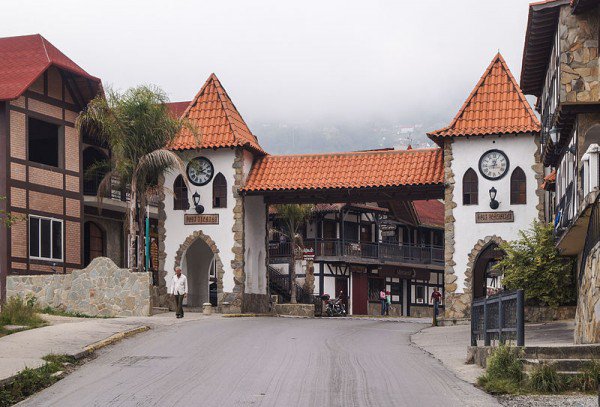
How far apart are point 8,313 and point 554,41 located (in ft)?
52.1

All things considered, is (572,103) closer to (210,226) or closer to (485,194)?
(485,194)

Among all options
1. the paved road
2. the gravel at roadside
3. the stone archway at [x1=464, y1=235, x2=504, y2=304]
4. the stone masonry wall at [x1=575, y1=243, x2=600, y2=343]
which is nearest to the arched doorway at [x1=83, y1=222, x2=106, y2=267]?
the stone archway at [x1=464, y1=235, x2=504, y2=304]

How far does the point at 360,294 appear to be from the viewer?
63.2 meters

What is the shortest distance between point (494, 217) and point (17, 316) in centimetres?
1737

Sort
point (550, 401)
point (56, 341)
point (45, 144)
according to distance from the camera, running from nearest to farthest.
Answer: point (550, 401), point (56, 341), point (45, 144)

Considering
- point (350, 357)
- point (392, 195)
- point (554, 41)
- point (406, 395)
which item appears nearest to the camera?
point (406, 395)

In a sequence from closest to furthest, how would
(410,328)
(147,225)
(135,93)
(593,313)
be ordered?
(593,313) → (410,328) → (135,93) → (147,225)

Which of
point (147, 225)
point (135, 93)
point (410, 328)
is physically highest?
point (135, 93)

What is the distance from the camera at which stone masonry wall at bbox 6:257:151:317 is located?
101 ft

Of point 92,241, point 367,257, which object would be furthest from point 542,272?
point 367,257

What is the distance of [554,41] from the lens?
28.5 meters

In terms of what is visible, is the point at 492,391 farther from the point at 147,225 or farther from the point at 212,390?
the point at 147,225

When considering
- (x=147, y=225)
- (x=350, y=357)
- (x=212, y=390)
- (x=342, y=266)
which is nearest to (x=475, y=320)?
(x=350, y=357)

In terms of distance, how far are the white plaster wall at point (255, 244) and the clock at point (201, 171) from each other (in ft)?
5.25
